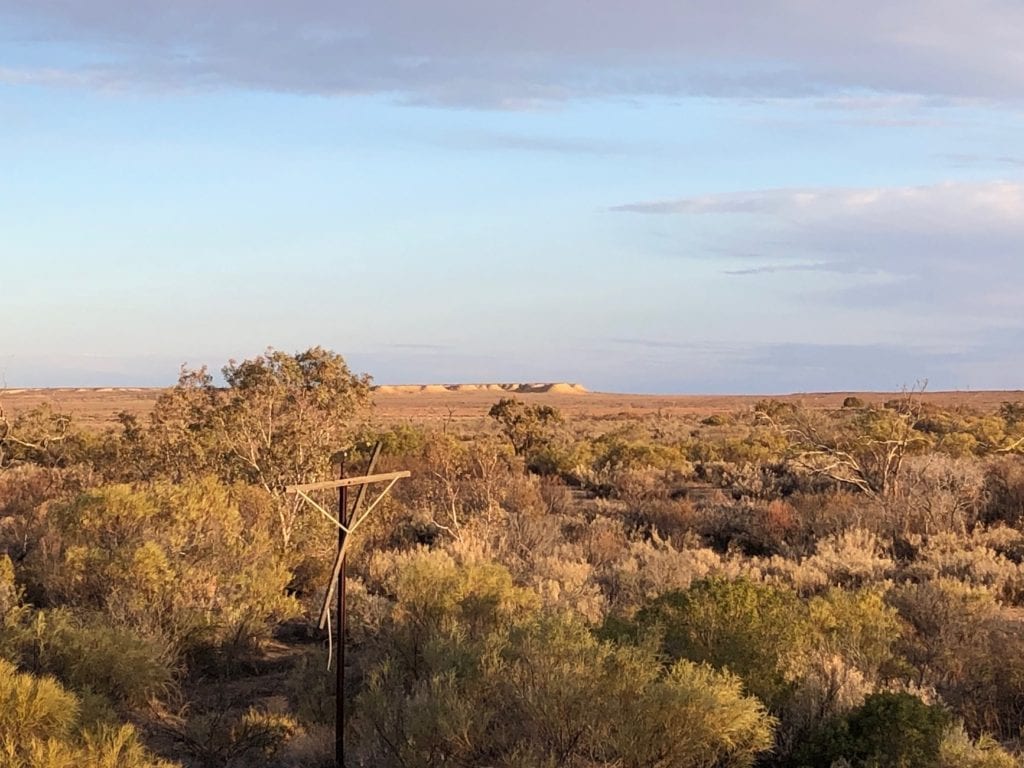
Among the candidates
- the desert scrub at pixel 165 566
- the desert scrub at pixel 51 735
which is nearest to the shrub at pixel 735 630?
the desert scrub at pixel 51 735

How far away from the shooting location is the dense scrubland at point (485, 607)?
6.60 metres

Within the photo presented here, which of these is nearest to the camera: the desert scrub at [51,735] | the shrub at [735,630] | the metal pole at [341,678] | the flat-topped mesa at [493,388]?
the desert scrub at [51,735]

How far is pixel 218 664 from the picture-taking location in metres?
10.2

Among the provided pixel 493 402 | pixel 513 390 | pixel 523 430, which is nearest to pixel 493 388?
pixel 513 390

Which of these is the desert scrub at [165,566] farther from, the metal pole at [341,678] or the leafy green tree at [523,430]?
the leafy green tree at [523,430]

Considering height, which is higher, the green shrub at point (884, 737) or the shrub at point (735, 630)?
the shrub at point (735, 630)

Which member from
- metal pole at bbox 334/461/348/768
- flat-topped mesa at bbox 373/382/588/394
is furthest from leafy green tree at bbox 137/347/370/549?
flat-topped mesa at bbox 373/382/588/394

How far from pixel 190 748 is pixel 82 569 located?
3.90m

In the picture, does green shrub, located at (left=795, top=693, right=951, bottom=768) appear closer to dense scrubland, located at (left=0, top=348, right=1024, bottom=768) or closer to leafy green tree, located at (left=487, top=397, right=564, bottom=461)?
dense scrubland, located at (left=0, top=348, right=1024, bottom=768)

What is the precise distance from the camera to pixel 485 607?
377 inches

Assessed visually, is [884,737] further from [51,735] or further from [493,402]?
[493,402]

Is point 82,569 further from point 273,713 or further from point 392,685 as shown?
point 392,685

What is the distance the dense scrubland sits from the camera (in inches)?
260

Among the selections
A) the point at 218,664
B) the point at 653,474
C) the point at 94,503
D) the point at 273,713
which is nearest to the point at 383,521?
the point at 94,503
